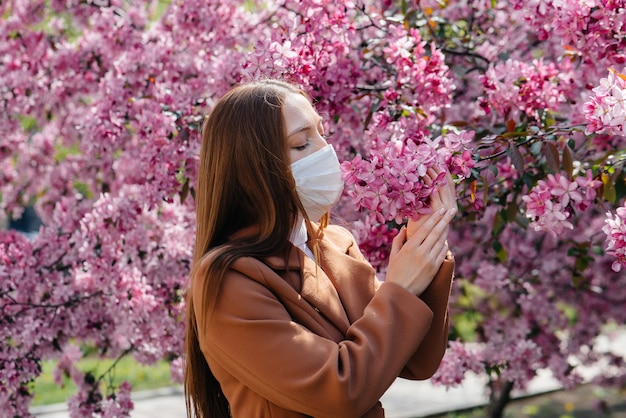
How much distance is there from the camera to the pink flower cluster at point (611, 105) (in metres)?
2.38

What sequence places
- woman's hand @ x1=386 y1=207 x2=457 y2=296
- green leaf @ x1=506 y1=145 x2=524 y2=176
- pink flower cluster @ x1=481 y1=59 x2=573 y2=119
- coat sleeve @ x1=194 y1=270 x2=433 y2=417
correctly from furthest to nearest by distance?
pink flower cluster @ x1=481 y1=59 x2=573 y2=119
green leaf @ x1=506 y1=145 x2=524 y2=176
woman's hand @ x1=386 y1=207 x2=457 y2=296
coat sleeve @ x1=194 y1=270 x2=433 y2=417

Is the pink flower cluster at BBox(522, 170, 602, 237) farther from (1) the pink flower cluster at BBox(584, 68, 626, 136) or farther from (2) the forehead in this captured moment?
(2) the forehead

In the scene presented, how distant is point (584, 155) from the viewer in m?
3.56

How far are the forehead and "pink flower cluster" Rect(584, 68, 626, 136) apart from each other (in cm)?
84

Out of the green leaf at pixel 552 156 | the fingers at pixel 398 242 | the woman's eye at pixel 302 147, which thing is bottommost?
the green leaf at pixel 552 156

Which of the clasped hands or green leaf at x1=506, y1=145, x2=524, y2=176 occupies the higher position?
the clasped hands

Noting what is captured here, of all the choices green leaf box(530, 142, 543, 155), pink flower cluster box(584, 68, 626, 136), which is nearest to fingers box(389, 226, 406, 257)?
pink flower cluster box(584, 68, 626, 136)

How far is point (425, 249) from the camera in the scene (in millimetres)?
2014

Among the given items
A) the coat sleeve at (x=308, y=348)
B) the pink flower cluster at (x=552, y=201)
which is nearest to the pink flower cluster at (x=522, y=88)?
the pink flower cluster at (x=552, y=201)

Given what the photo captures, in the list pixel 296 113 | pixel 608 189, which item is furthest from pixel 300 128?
pixel 608 189

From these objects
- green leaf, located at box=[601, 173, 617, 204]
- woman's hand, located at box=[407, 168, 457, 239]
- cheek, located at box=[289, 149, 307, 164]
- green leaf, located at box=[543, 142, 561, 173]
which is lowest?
green leaf, located at box=[601, 173, 617, 204]

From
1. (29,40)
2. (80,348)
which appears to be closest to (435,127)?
(80,348)

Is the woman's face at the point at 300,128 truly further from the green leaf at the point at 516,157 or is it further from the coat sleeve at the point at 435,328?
the green leaf at the point at 516,157

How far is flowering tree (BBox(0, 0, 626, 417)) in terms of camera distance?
2.86 metres
